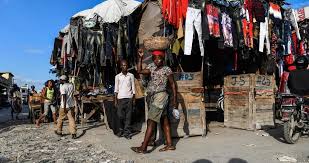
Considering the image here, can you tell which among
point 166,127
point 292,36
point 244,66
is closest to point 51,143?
point 166,127

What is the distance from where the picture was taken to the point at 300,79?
755cm

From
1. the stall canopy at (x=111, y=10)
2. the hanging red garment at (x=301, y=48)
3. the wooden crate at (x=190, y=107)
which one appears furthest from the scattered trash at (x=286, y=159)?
the hanging red garment at (x=301, y=48)

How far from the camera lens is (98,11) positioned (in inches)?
503

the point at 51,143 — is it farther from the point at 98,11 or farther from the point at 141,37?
the point at 98,11

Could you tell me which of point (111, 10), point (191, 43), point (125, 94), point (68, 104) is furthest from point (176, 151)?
point (111, 10)

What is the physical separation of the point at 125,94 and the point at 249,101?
2.97 meters

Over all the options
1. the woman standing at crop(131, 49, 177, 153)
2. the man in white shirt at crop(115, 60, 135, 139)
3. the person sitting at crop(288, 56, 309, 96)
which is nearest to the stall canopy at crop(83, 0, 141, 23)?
the man in white shirt at crop(115, 60, 135, 139)

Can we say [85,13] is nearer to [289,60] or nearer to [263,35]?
[263,35]

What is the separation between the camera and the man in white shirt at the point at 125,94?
8.77 metres

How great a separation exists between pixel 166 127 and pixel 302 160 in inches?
95.9

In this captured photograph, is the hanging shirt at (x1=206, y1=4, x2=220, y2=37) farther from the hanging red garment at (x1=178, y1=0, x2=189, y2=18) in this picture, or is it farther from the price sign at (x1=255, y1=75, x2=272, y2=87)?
the price sign at (x1=255, y1=75, x2=272, y2=87)

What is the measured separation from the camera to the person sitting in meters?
7.50

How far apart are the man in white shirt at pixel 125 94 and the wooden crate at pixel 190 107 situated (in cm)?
113

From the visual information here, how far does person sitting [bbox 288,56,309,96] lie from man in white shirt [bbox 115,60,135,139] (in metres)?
3.52
